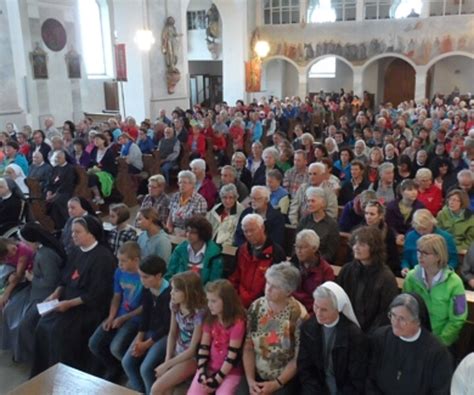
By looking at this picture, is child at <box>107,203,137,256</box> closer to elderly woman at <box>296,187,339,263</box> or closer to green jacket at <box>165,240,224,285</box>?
green jacket at <box>165,240,224,285</box>

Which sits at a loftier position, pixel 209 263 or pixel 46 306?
pixel 209 263

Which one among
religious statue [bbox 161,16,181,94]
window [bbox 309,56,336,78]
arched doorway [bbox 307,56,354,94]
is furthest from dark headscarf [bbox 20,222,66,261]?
window [bbox 309,56,336,78]

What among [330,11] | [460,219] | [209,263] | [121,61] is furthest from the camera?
[330,11]

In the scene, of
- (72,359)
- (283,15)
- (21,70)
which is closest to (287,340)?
(72,359)

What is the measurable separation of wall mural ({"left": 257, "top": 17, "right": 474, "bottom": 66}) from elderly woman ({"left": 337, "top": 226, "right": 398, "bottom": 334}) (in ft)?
60.6

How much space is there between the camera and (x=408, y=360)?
101 inches

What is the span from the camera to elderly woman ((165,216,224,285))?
12.3 ft

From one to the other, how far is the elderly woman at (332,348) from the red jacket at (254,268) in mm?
799

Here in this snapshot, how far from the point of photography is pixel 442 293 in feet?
10.1

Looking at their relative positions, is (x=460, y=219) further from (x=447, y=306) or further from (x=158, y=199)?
(x=158, y=199)

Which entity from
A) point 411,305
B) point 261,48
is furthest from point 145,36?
point 411,305

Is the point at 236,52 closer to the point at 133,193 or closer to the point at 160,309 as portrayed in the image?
the point at 133,193

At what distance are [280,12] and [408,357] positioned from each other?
2093 centimetres

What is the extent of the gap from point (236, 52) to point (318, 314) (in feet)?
61.9
